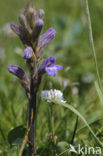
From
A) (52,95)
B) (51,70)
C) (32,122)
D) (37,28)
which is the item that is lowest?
(32,122)

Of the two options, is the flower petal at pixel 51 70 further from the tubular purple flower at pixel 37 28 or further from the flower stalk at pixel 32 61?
the tubular purple flower at pixel 37 28

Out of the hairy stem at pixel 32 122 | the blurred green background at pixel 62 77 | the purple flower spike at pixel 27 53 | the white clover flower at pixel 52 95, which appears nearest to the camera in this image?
the purple flower spike at pixel 27 53

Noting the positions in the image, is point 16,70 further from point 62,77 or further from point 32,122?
point 62,77

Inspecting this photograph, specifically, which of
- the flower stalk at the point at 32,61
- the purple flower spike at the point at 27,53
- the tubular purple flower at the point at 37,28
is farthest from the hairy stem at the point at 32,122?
the tubular purple flower at the point at 37,28

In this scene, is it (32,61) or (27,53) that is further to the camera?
(32,61)

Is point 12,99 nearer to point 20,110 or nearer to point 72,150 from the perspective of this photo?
point 20,110

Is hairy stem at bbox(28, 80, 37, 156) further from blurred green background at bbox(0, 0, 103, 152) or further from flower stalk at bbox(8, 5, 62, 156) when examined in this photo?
blurred green background at bbox(0, 0, 103, 152)

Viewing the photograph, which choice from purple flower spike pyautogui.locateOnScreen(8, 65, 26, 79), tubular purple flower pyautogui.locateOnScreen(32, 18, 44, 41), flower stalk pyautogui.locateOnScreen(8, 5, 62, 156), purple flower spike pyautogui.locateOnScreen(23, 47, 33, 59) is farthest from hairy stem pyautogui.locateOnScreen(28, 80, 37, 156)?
tubular purple flower pyautogui.locateOnScreen(32, 18, 44, 41)

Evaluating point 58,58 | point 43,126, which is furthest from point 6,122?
point 58,58

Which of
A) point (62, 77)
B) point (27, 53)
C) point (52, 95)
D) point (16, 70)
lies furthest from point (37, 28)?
point (62, 77)
